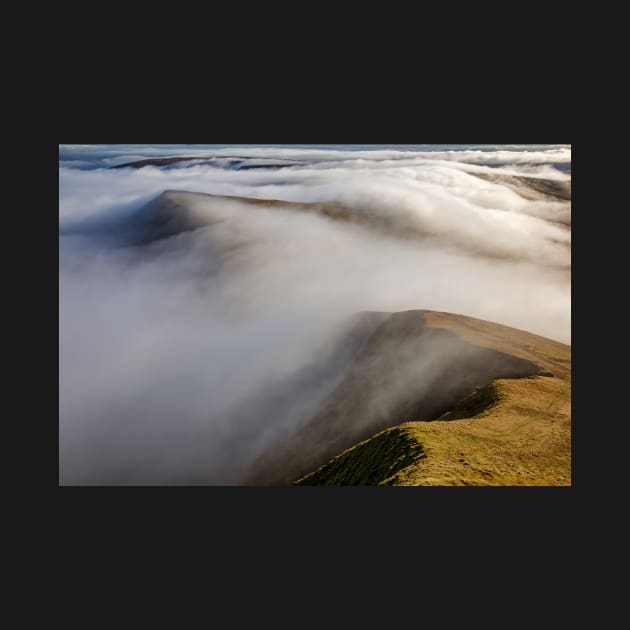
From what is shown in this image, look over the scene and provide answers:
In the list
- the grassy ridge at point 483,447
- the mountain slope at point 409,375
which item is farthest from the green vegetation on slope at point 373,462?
the mountain slope at point 409,375

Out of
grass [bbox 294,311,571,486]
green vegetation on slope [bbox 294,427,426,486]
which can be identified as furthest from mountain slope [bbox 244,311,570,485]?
green vegetation on slope [bbox 294,427,426,486]

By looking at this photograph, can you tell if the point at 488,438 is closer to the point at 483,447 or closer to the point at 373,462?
the point at 483,447

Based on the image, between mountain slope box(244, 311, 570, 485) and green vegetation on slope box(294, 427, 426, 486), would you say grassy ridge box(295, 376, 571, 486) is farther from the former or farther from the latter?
mountain slope box(244, 311, 570, 485)

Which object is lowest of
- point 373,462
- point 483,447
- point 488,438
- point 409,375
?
point 373,462

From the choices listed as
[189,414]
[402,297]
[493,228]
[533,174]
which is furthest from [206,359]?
[533,174]

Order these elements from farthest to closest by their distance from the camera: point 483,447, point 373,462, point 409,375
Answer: point 409,375 < point 373,462 < point 483,447

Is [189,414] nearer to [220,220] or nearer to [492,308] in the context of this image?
[220,220]

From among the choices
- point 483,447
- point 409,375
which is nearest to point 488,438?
point 483,447

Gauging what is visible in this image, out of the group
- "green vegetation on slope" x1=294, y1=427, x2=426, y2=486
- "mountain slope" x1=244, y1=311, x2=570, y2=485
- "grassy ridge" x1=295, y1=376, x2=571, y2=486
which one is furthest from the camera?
"mountain slope" x1=244, y1=311, x2=570, y2=485

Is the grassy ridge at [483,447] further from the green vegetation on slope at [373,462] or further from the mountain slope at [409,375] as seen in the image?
the mountain slope at [409,375]
